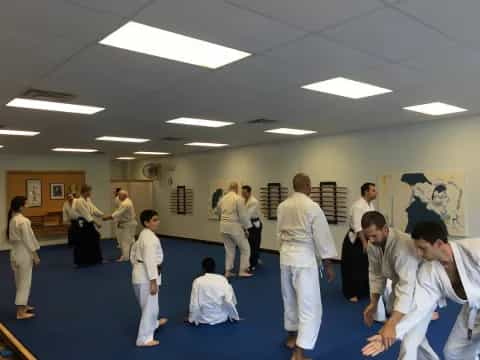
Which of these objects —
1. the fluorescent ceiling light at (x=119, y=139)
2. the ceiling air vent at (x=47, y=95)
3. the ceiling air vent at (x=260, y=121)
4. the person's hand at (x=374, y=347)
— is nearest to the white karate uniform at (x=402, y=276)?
the person's hand at (x=374, y=347)

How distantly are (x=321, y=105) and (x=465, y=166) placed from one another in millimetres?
2586

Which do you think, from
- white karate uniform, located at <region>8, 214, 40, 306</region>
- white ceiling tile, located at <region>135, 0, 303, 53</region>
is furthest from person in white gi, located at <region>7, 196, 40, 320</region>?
white ceiling tile, located at <region>135, 0, 303, 53</region>

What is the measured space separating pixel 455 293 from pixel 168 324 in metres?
2.97

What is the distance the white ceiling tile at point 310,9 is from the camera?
2.05 meters

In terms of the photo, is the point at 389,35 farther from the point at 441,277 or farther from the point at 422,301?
the point at 422,301

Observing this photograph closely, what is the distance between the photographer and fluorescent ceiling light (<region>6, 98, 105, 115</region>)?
427 cm

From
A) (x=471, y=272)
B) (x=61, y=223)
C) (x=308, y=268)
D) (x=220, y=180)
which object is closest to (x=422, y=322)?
(x=471, y=272)

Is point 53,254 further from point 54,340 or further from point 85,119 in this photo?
point 54,340

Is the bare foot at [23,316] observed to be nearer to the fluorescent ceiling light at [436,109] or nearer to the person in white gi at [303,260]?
the person in white gi at [303,260]

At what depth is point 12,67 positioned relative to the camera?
3.06 metres

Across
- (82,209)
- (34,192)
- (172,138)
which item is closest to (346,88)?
(172,138)

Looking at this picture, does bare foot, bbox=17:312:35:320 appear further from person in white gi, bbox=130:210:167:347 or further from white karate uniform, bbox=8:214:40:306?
person in white gi, bbox=130:210:167:347

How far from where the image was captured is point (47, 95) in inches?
155

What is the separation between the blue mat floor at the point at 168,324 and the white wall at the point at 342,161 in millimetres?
2075
